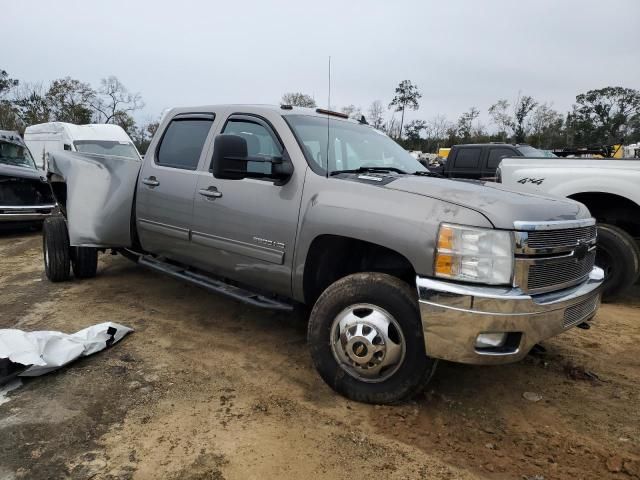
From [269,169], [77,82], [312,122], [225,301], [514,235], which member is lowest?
[225,301]

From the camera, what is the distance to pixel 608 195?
546cm

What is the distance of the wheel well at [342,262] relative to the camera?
10.6 ft

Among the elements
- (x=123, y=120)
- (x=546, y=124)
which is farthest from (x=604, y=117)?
(x=123, y=120)

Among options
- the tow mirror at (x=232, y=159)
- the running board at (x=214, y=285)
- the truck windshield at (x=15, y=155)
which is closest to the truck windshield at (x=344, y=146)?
the tow mirror at (x=232, y=159)

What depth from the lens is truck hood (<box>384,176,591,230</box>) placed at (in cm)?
265

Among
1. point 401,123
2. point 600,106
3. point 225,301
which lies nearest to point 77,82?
point 401,123

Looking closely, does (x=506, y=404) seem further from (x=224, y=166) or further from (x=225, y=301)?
(x=225, y=301)

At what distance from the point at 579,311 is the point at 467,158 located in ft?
27.0

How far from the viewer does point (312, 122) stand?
3.96 meters

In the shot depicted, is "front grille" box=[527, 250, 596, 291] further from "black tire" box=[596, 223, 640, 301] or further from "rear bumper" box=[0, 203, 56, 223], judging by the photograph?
"rear bumper" box=[0, 203, 56, 223]

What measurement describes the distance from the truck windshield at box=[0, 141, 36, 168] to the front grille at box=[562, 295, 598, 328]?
10927 millimetres

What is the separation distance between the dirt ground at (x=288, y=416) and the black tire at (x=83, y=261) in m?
1.43

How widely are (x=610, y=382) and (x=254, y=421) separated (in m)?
2.49

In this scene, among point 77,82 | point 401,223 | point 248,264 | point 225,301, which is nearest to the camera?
point 401,223
